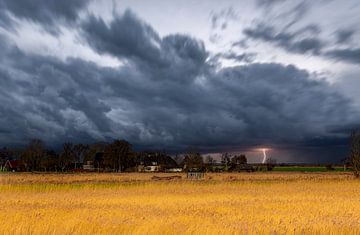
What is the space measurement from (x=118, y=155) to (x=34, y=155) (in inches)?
1078

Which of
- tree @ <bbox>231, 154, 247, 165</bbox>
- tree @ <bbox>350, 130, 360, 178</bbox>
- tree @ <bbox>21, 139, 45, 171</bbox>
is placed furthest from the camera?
tree @ <bbox>231, 154, 247, 165</bbox>

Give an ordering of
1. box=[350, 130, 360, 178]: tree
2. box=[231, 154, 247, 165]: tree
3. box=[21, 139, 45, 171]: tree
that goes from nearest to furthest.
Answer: box=[350, 130, 360, 178]: tree < box=[21, 139, 45, 171]: tree < box=[231, 154, 247, 165]: tree

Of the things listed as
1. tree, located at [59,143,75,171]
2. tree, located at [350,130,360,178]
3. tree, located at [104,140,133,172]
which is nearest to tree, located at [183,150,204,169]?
tree, located at [104,140,133,172]

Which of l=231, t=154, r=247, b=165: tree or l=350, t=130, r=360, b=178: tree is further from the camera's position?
l=231, t=154, r=247, b=165: tree

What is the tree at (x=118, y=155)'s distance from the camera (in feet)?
442

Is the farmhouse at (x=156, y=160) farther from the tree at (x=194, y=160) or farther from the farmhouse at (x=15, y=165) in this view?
the farmhouse at (x=15, y=165)

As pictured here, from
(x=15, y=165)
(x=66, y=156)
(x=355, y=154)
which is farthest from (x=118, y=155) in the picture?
(x=355, y=154)

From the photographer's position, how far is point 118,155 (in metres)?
135

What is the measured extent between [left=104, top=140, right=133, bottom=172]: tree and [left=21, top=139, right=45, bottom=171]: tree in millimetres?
21585

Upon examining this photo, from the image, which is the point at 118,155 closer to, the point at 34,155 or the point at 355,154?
the point at 34,155

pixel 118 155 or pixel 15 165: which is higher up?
pixel 118 155

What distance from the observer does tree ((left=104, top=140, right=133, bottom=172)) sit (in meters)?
135

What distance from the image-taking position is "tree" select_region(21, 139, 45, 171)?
133 metres

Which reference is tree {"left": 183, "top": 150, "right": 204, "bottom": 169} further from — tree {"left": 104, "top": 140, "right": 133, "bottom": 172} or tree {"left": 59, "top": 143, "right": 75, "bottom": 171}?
tree {"left": 59, "top": 143, "right": 75, "bottom": 171}
